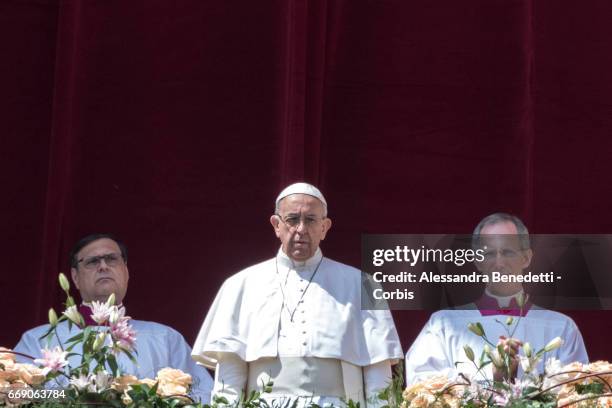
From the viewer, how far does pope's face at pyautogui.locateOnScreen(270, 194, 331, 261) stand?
6.38 meters

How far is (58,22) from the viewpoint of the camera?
787cm

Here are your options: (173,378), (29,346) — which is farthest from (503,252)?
(29,346)

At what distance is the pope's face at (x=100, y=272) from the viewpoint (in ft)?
22.9

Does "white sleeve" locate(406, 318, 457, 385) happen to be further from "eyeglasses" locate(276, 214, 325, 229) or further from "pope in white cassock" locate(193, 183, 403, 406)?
"eyeglasses" locate(276, 214, 325, 229)

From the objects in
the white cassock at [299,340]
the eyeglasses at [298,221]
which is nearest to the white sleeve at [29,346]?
the white cassock at [299,340]

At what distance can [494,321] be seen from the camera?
6.71 metres

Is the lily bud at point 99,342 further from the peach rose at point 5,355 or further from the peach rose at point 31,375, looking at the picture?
the peach rose at point 5,355

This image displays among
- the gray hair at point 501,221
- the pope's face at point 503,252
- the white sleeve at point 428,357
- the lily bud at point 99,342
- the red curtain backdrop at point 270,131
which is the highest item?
the red curtain backdrop at point 270,131

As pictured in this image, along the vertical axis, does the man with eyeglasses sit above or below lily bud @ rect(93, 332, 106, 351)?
above

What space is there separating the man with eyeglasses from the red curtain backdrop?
833 mm

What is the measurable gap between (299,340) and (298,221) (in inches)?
18.6

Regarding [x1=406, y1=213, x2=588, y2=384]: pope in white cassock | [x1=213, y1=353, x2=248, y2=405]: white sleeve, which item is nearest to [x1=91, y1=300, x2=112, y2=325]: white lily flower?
[x1=213, y1=353, x2=248, y2=405]: white sleeve

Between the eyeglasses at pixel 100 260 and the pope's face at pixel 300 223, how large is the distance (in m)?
0.94

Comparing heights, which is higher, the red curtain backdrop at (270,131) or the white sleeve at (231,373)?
the red curtain backdrop at (270,131)
